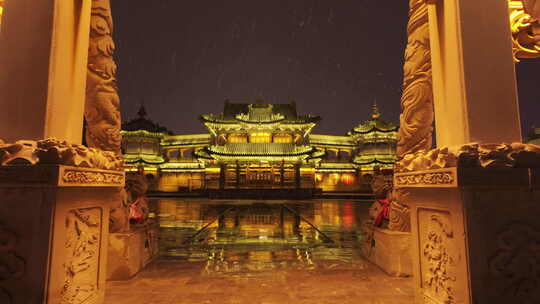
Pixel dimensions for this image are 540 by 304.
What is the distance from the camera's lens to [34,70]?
2.19 metres

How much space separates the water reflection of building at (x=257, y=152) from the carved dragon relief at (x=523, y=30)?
24529 millimetres

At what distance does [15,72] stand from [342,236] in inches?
255

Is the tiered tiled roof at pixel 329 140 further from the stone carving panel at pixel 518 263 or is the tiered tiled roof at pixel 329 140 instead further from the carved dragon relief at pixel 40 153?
the carved dragon relief at pixel 40 153

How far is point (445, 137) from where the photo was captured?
98.6 inches

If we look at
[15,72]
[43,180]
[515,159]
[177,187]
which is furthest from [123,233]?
[177,187]

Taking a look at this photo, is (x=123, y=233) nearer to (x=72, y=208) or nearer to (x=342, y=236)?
(x=72, y=208)

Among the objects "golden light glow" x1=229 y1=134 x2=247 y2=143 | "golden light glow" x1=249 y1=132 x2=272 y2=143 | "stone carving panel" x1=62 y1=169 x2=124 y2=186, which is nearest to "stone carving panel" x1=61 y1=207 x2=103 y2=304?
"stone carving panel" x1=62 y1=169 x2=124 y2=186

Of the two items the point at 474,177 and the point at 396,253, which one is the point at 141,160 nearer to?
the point at 396,253

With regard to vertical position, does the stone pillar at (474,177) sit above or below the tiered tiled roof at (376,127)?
below

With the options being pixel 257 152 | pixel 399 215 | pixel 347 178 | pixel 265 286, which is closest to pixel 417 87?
pixel 399 215

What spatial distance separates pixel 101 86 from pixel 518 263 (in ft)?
12.7

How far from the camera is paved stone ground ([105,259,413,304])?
2975 millimetres

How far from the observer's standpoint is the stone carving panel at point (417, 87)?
2.96 meters

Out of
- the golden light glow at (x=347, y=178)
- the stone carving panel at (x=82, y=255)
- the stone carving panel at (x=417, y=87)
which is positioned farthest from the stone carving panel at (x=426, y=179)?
the golden light glow at (x=347, y=178)
